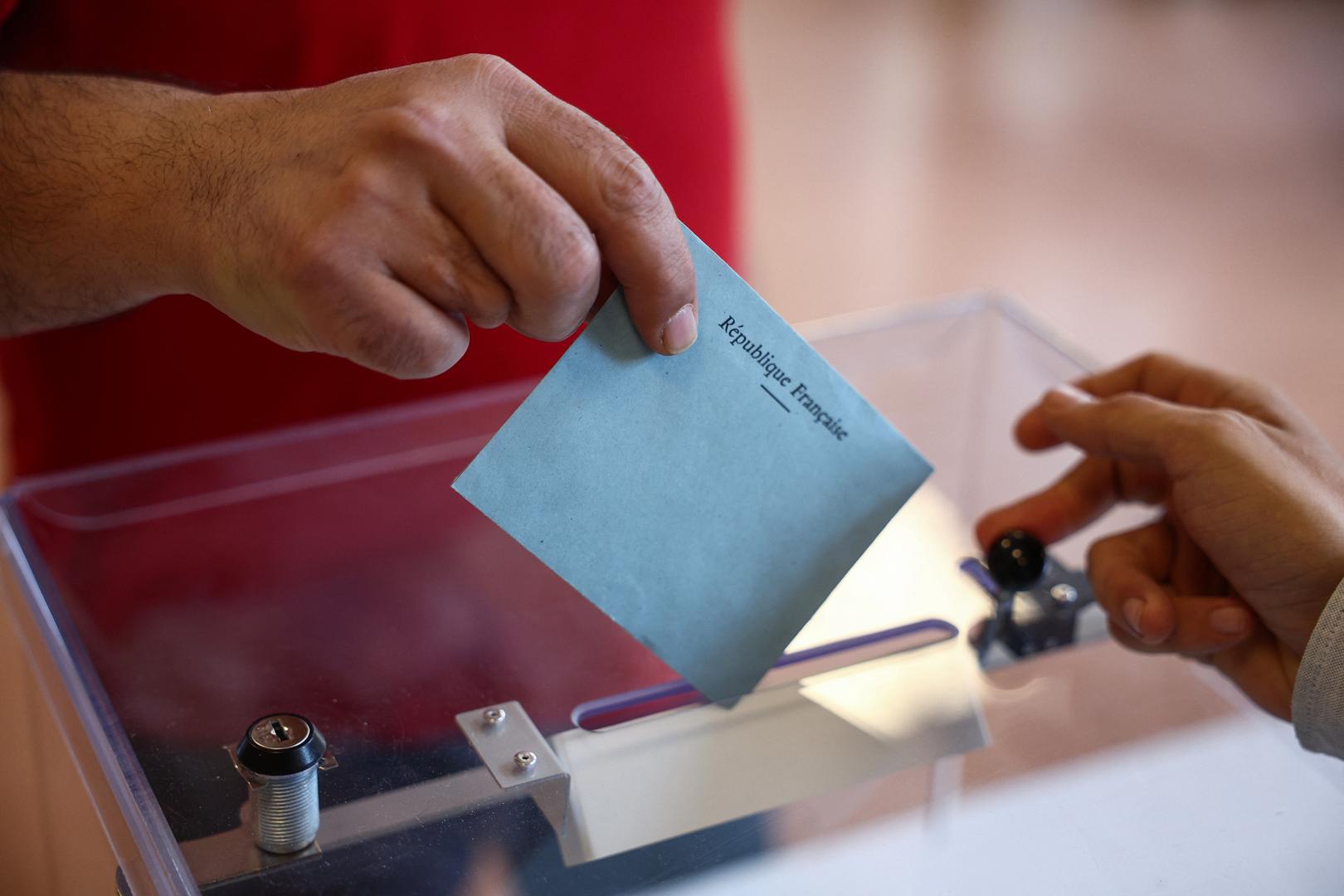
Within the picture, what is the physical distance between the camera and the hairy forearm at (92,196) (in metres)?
0.81

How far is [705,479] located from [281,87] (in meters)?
0.55

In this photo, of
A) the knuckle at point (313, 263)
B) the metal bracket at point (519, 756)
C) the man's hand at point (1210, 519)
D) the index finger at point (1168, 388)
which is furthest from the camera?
the index finger at point (1168, 388)

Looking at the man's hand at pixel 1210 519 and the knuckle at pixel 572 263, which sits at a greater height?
the knuckle at pixel 572 263

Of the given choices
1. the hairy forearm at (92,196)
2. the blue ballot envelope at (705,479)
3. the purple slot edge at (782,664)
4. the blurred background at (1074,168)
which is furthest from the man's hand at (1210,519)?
the blurred background at (1074,168)

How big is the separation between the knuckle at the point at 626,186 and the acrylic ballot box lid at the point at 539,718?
1.08 ft

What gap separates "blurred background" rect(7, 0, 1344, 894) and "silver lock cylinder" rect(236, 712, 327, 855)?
1745 mm

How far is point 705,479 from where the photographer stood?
0.79 m

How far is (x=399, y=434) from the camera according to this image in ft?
3.82

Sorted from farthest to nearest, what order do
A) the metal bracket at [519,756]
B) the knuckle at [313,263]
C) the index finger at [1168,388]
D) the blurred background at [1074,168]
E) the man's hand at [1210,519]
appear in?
the blurred background at [1074,168] < the index finger at [1168,388] < the man's hand at [1210,519] < the metal bracket at [519,756] < the knuckle at [313,263]

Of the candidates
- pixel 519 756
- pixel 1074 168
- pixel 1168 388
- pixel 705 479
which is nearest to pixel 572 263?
pixel 705 479

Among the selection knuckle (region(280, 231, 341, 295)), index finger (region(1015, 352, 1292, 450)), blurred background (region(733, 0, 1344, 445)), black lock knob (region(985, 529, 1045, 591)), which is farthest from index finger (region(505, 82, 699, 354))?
blurred background (region(733, 0, 1344, 445))

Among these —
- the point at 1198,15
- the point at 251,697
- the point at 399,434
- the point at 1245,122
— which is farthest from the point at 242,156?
the point at 1198,15

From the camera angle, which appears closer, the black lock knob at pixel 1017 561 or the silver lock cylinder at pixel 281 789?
the silver lock cylinder at pixel 281 789

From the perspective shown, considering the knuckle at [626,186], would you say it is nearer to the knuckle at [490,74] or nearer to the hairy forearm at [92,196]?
the knuckle at [490,74]
